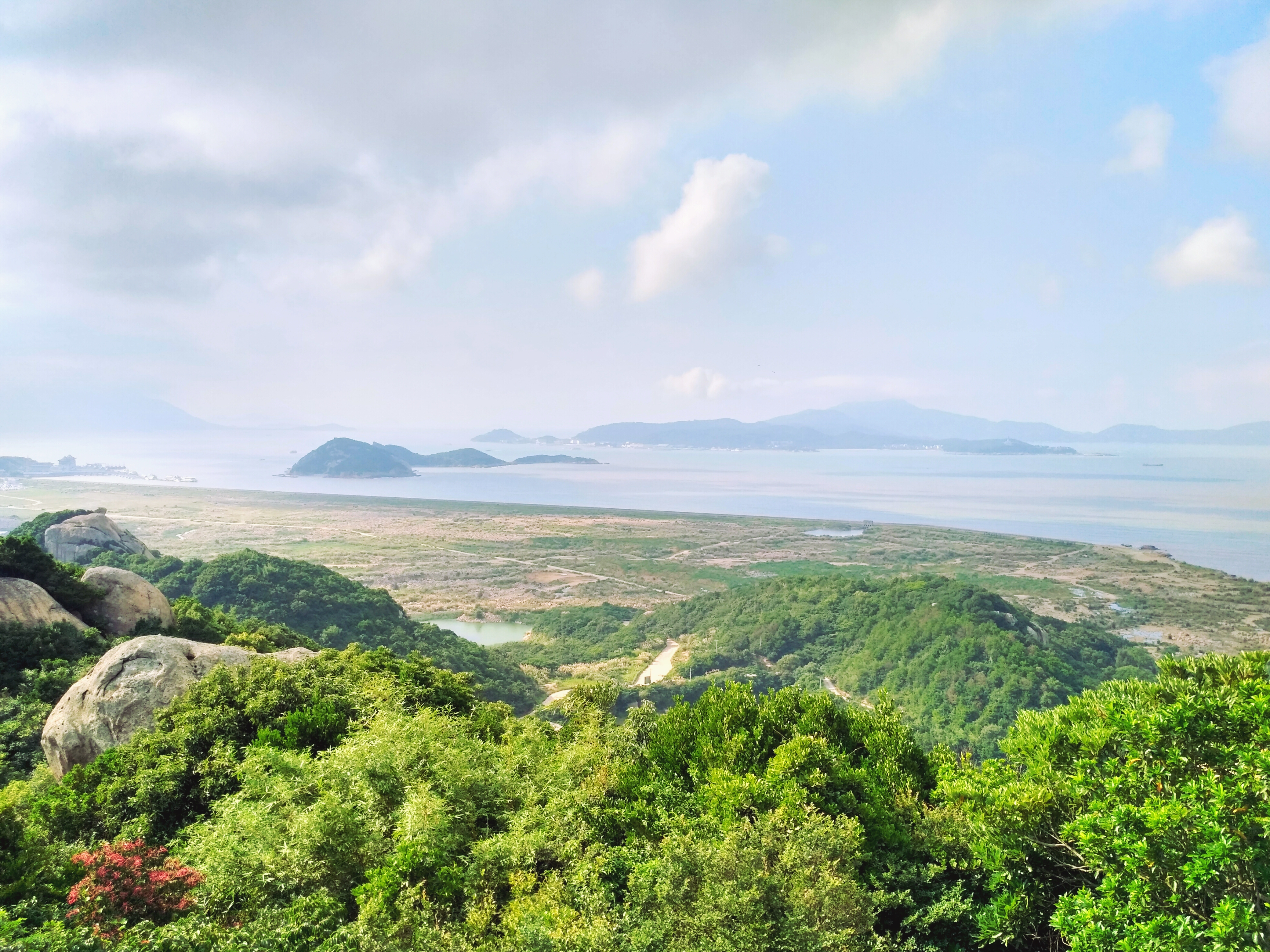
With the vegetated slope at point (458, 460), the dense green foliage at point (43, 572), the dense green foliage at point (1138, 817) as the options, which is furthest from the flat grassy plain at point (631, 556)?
the vegetated slope at point (458, 460)

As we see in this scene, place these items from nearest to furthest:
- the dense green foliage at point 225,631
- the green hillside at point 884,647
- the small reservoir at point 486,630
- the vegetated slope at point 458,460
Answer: the dense green foliage at point 225,631 < the green hillside at point 884,647 < the small reservoir at point 486,630 < the vegetated slope at point 458,460

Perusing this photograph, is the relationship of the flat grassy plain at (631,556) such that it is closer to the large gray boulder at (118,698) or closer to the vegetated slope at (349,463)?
the large gray boulder at (118,698)

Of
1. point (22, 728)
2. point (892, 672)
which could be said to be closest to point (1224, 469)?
point (892, 672)

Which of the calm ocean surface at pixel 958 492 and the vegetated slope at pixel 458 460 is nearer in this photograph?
the calm ocean surface at pixel 958 492

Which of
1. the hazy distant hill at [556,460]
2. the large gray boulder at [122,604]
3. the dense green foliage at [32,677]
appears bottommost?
the dense green foliage at [32,677]

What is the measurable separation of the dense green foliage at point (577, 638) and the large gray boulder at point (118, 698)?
956 inches

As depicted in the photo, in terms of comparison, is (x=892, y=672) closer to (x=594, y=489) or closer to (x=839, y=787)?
(x=839, y=787)

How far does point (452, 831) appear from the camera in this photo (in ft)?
23.4

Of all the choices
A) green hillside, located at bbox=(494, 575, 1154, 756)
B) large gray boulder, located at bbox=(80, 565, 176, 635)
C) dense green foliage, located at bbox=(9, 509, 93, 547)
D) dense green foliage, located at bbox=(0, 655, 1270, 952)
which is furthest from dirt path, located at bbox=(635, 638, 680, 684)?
dense green foliage, located at bbox=(9, 509, 93, 547)

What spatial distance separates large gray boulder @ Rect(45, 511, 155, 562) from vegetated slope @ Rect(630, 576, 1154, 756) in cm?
3244

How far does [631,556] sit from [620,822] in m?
57.5

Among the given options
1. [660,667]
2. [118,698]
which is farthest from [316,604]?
[118,698]

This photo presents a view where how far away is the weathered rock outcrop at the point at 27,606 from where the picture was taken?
50.0 ft

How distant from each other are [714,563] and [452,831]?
5564cm
